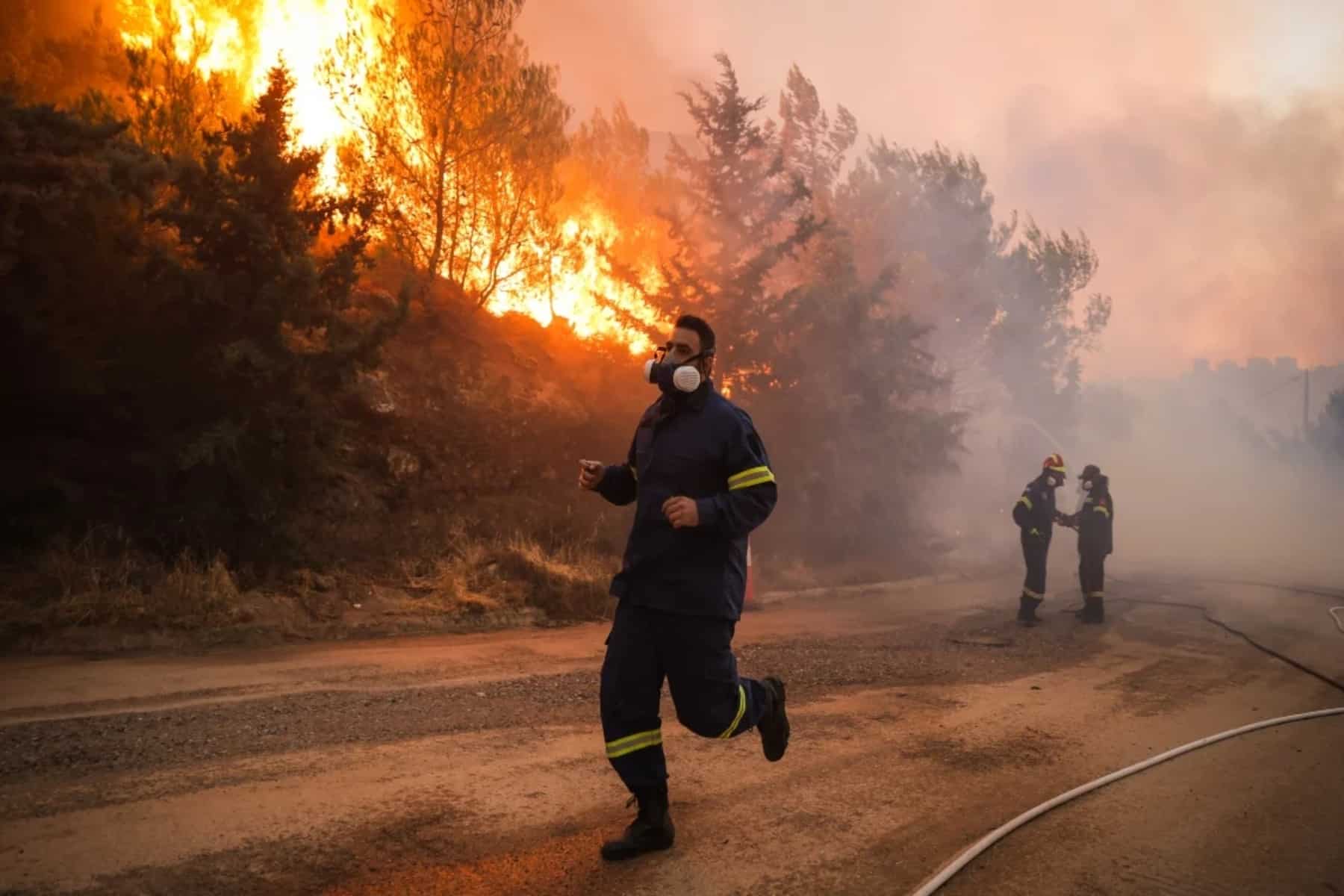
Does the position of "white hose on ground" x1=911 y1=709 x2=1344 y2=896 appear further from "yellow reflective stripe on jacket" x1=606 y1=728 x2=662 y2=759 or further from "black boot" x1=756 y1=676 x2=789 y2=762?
"yellow reflective stripe on jacket" x1=606 y1=728 x2=662 y2=759

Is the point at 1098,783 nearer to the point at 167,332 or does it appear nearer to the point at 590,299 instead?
the point at 167,332

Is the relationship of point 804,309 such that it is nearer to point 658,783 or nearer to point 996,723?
point 996,723

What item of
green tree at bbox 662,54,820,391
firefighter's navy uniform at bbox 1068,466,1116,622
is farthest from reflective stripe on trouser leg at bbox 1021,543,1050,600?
green tree at bbox 662,54,820,391

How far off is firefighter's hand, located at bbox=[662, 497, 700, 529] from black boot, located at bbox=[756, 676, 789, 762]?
107 cm

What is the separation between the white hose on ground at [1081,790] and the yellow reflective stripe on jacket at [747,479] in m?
1.71

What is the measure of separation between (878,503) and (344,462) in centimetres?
1266

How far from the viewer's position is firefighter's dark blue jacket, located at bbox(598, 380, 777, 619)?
3596 mm

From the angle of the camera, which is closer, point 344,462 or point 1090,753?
point 1090,753

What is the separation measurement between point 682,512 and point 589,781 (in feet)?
6.60

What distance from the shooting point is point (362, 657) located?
8.01 m

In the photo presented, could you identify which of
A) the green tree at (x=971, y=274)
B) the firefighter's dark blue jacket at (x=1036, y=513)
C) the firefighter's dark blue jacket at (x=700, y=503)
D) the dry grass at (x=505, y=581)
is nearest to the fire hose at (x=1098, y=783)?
the firefighter's dark blue jacket at (x=700, y=503)

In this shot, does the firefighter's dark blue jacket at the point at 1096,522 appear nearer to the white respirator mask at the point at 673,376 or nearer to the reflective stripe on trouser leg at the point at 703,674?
the reflective stripe on trouser leg at the point at 703,674

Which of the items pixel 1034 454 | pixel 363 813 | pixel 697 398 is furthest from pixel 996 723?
pixel 1034 454

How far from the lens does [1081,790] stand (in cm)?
454
